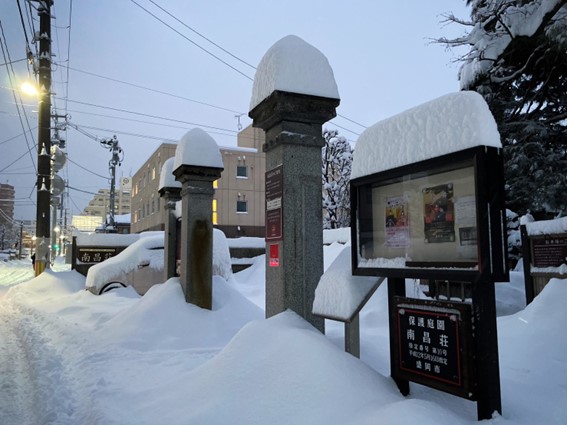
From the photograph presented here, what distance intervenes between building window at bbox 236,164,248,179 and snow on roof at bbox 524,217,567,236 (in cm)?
3138

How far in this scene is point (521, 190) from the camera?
11859 mm

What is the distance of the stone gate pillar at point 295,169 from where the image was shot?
5328mm

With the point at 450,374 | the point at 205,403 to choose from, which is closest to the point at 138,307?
the point at 205,403

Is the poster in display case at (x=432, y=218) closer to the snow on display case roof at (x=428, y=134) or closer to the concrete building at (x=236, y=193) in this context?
the snow on display case roof at (x=428, y=134)

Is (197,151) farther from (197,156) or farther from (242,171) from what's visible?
(242,171)

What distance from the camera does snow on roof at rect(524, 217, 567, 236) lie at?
344 inches

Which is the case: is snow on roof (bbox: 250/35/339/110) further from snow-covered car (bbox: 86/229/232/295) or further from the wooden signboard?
snow-covered car (bbox: 86/229/232/295)

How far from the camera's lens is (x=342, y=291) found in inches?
175

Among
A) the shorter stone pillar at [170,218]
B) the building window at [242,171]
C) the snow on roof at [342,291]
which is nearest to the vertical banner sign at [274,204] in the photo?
the snow on roof at [342,291]

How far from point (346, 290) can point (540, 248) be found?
6681 mm

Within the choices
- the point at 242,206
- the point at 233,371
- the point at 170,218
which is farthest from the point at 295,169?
the point at 242,206

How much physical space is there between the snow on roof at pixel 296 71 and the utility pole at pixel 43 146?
613 inches

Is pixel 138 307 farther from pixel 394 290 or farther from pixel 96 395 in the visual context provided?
pixel 394 290

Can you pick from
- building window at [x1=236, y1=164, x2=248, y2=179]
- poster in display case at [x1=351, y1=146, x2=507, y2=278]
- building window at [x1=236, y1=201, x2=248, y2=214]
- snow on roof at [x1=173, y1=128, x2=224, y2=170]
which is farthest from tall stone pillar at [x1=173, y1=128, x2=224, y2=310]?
building window at [x1=236, y1=164, x2=248, y2=179]
